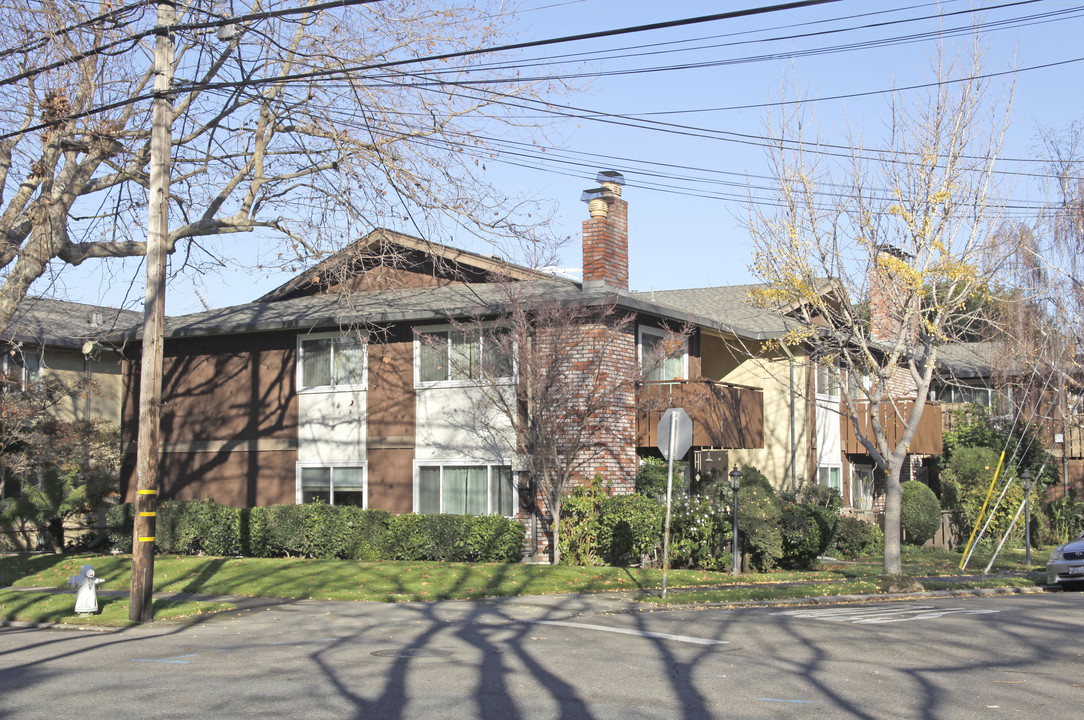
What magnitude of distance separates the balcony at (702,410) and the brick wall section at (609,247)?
2.54 metres

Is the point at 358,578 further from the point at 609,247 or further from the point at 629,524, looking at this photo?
the point at 609,247

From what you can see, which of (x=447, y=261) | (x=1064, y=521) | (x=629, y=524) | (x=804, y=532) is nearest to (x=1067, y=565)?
(x=804, y=532)

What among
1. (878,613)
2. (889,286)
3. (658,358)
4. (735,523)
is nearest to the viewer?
(878,613)

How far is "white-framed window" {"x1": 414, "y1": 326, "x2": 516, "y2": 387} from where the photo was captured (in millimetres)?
21578

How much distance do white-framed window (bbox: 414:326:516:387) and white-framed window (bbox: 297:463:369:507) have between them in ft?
8.64

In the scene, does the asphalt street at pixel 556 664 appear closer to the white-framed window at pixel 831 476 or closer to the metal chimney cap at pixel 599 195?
the metal chimney cap at pixel 599 195

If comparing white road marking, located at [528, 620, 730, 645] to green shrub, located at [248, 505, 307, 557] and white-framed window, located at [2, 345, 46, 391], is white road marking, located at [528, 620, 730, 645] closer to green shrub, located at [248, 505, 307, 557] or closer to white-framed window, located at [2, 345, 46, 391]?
green shrub, located at [248, 505, 307, 557]

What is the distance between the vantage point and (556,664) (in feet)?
32.5

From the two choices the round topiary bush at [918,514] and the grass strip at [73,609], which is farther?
the round topiary bush at [918,514]

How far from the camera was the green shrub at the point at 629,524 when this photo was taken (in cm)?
2030

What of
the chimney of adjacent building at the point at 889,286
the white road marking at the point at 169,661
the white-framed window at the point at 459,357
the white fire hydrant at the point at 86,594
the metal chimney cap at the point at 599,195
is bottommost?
the white road marking at the point at 169,661

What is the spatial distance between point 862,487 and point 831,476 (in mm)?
2927

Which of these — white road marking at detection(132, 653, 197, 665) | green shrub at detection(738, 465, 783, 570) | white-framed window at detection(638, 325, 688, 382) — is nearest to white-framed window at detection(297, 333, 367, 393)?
white-framed window at detection(638, 325, 688, 382)

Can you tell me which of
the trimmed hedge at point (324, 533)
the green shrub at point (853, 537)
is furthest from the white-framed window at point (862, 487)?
the trimmed hedge at point (324, 533)
